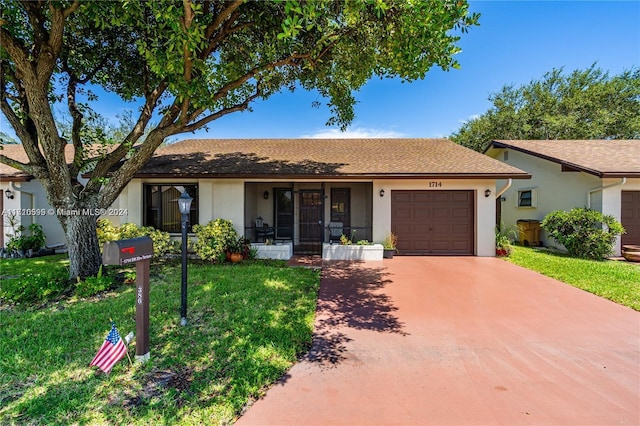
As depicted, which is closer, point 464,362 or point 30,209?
point 464,362

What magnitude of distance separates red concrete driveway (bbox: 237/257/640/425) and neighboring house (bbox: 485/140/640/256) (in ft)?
19.8

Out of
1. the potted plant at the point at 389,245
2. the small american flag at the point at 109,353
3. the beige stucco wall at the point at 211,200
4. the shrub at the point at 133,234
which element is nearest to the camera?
the small american flag at the point at 109,353

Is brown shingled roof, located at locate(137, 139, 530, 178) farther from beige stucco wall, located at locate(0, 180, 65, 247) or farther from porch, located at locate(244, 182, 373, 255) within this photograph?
beige stucco wall, located at locate(0, 180, 65, 247)

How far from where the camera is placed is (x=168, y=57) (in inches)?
193

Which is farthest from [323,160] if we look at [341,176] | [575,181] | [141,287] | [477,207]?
[575,181]

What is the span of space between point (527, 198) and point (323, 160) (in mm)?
9548

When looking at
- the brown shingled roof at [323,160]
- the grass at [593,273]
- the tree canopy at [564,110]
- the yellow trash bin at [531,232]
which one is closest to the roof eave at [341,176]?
the brown shingled roof at [323,160]

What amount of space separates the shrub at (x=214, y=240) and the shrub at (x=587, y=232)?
36.1 ft

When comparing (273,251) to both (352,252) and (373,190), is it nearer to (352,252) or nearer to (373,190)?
(352,252)

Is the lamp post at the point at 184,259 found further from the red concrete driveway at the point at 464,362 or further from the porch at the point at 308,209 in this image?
the porch at the point at 308,209

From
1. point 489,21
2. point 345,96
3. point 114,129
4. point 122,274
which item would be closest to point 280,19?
point 345,96

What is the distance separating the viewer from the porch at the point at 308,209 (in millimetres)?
11523

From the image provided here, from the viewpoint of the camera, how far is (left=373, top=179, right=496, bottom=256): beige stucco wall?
9.66 meters

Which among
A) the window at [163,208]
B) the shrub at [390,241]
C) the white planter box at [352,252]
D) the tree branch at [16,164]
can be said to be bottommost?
the white planter box at [352,252]
